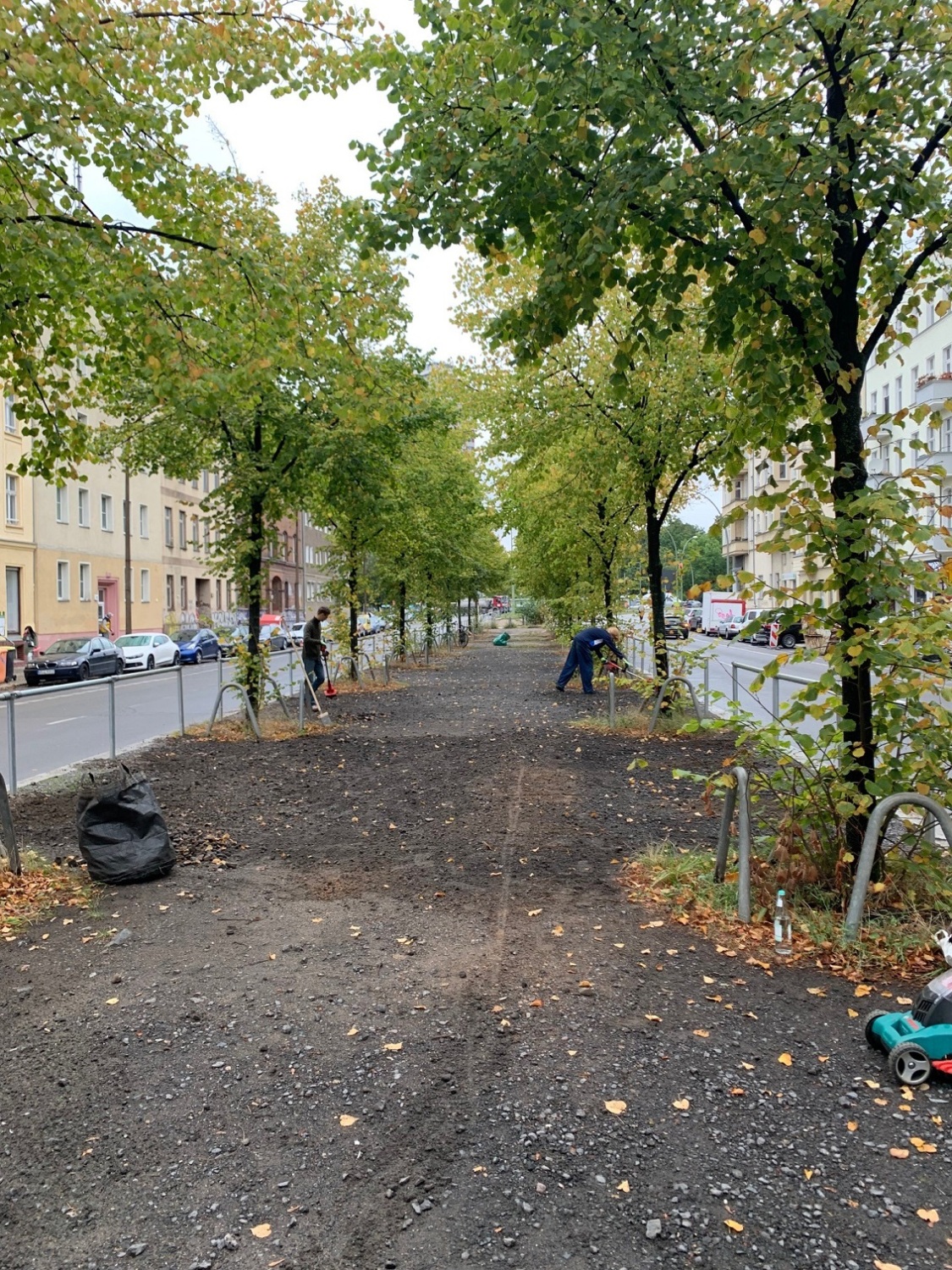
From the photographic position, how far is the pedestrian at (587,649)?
1750 cm

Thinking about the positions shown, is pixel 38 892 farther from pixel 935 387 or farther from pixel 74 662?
pixel 935 387

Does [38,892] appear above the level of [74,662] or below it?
below

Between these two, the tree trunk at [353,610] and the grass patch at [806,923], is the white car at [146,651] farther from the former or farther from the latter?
the grass patch at [806,923]

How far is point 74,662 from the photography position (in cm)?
2867

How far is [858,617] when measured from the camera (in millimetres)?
4891

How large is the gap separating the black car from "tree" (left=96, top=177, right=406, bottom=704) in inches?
644

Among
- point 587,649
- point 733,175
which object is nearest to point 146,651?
point 587,649

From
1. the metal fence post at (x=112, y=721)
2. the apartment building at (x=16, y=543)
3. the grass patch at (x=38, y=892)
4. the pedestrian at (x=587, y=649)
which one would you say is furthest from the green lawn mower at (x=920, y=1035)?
the apartment building at (x=16, y=543)

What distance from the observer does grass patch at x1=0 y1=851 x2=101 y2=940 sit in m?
5.64

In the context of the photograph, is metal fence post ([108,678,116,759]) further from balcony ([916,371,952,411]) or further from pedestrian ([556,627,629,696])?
balcony ([916,371,952,411])

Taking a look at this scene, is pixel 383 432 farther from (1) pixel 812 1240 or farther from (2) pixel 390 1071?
(1) pixel 812 1240

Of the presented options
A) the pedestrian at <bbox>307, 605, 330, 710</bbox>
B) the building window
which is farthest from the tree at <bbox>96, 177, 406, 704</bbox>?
the building window

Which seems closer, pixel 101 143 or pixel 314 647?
pixel 101 143

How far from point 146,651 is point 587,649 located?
842 inches
